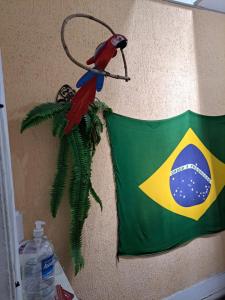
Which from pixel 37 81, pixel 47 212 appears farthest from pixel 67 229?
pixel 37 81

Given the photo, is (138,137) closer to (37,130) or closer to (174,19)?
(37,130)

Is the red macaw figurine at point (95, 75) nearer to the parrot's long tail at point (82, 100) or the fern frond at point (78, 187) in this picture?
the parrot's long tail at point (82, 100)

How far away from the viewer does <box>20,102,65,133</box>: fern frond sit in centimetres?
112

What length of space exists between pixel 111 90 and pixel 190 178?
87 centimetres

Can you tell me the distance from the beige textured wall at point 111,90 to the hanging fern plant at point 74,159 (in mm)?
102

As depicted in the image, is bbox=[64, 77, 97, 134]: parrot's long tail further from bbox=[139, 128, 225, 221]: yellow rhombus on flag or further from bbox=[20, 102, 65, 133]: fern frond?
bbox=[139, 128, 225, 221]: yellow rhombus on flag

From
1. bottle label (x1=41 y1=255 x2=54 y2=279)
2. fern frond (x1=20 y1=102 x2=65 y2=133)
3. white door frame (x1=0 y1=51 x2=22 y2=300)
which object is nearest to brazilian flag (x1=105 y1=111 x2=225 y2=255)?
fern frond (x1=20 y1=102 x2=65 y2=133)

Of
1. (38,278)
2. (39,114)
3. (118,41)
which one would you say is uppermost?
(118,41)

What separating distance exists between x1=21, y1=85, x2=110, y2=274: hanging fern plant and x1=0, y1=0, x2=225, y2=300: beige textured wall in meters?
0.10

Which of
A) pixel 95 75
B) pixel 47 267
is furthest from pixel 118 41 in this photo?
pixel 47 267

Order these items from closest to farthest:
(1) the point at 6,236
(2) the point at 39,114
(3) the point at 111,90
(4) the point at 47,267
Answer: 1. (1) the point at 6,236
2. (4) the point at 47,267
3. (2) the point at 39,114
4. (3) the point at 111,90

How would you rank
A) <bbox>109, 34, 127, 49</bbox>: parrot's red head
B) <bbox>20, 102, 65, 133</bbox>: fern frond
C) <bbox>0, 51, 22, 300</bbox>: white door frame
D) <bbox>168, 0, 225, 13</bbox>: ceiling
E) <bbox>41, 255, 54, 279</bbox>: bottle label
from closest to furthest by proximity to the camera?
<bbox>0, 51, 22, 300</bbox>: white door frame < <bbox>109, 34, 127, 49</bbox>: parrot's red head < <bbox>41, 255, 54, 279</bbox>: bottle label < <bbox>20, 102, 65, 133</bbox>: fern frond < <bbox>168, 0, 225, 13</bbox>: ceiling

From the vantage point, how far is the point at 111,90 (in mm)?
1438

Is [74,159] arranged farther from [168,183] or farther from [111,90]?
[168,183]
